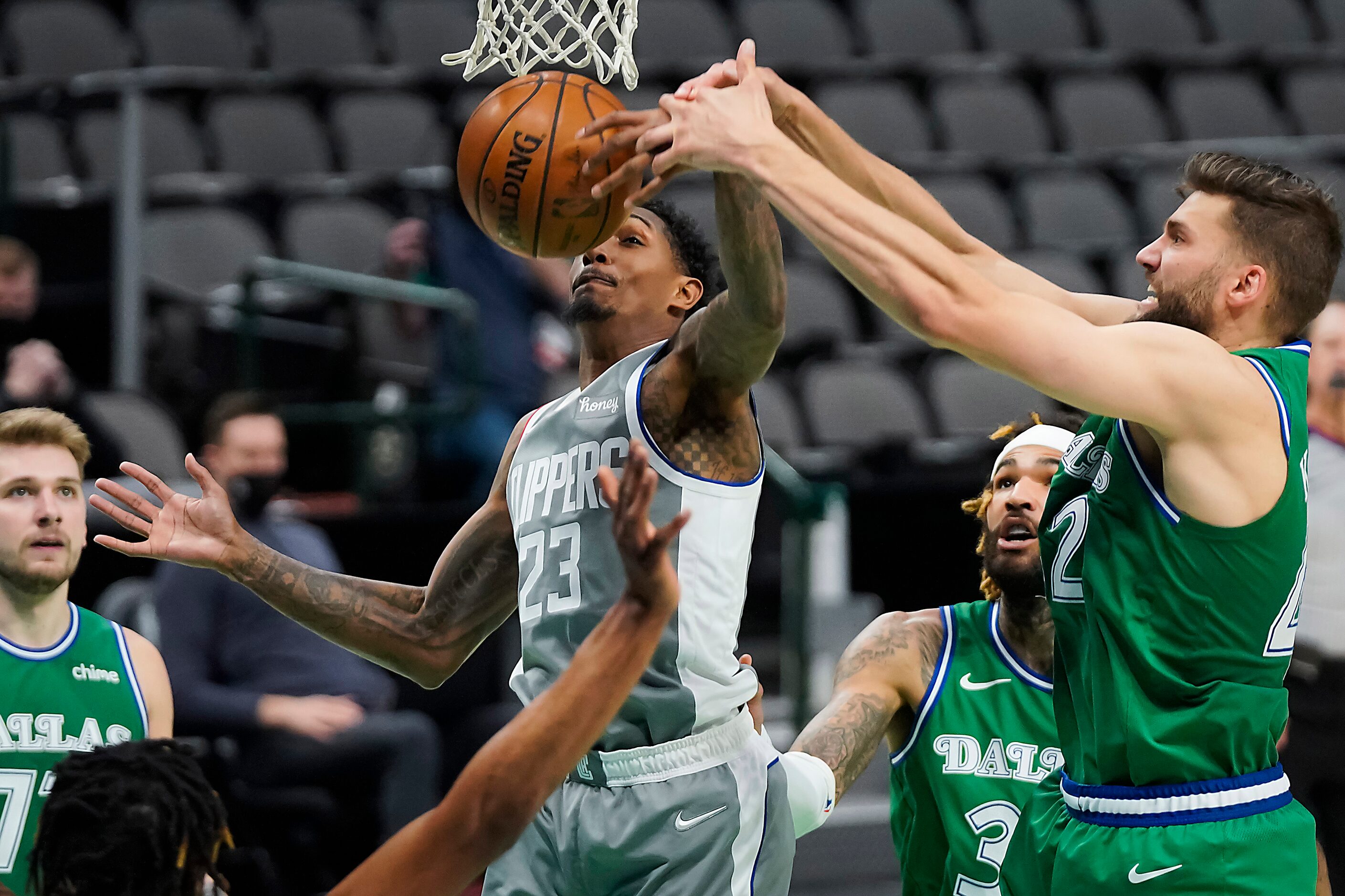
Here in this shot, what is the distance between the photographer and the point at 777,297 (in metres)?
2.97

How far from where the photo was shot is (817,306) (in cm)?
888

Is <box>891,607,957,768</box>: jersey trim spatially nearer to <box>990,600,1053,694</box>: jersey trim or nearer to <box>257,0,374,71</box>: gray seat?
<box>990,600,1053,694</box>: jersey trim

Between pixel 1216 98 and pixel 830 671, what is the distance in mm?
5919

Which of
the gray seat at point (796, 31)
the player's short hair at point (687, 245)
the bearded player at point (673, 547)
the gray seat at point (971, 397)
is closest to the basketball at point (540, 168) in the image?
the bearded player at point (673, 547)

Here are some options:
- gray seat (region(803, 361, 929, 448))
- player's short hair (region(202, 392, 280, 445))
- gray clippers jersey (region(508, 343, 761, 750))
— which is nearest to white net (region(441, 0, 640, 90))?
gray clippers jersey (region(508, 343, 761, 750))

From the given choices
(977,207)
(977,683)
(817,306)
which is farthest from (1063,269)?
(977,683)

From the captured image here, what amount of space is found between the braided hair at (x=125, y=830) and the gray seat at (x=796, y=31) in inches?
344

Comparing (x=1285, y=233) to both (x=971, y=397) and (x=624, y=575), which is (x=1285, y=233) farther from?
(x=971, y=397)

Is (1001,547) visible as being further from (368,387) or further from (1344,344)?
(368,387)

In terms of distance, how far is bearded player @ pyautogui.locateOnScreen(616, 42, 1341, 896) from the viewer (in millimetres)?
2648

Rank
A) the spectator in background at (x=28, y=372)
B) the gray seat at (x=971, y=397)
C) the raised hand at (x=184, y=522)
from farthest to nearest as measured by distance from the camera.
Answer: the gray seat at (x=971, y=397) → the spectator in background at (x=28, y=372) → the raised hand at (x=184, y=522)

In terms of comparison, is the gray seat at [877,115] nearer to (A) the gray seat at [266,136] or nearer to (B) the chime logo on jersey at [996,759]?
(A) the gray seat at [266,136]

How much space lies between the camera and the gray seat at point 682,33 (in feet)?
33.8

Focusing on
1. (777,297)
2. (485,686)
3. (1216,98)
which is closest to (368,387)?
(485,686)
